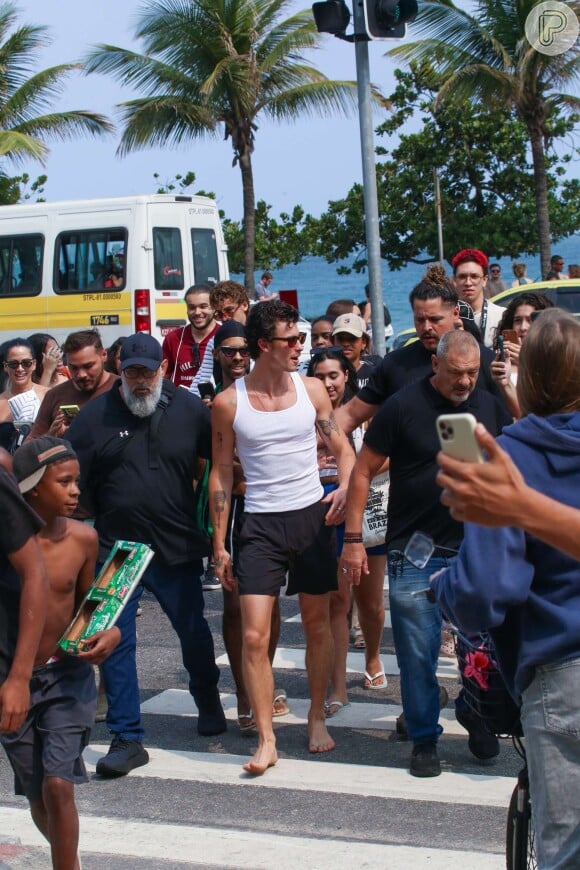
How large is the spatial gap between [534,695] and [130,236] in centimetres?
1715

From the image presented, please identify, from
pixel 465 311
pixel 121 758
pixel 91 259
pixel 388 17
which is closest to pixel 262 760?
pixel 121 758

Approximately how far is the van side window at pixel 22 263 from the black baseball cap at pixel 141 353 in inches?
576

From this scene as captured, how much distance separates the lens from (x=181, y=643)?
660cm

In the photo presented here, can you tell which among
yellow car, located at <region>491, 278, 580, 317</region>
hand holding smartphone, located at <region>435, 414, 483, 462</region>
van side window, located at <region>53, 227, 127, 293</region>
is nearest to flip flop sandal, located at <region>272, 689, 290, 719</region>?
hand holding smartphone, located at <region>435, 414, 483, 462</region>

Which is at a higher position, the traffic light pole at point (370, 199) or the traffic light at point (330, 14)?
the traffic light at point (330, 14)

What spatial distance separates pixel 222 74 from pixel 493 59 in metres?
6.58

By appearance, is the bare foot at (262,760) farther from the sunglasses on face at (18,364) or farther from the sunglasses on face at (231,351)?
the sunglasses on face at (18,364)

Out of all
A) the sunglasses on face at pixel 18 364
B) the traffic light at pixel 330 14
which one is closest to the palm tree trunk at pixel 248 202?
the traffic light at pixel 330 14

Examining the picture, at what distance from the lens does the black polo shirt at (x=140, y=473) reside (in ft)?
A: 20.9

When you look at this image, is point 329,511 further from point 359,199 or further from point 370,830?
point 359,199

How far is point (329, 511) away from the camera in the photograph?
630cm

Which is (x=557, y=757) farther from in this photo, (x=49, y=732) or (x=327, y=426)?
(x=327, y=426)

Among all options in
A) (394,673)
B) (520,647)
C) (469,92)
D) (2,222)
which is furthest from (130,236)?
(520,647)

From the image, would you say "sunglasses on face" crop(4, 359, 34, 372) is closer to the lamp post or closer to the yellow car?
the lamp post
